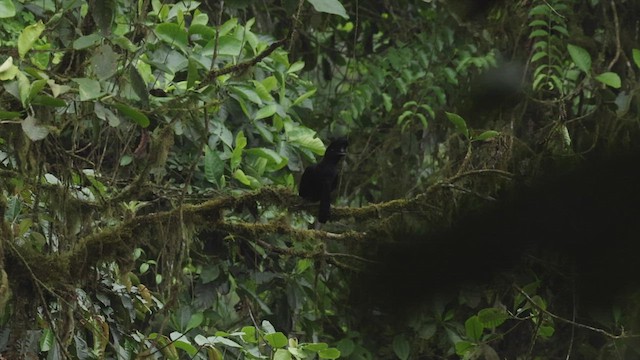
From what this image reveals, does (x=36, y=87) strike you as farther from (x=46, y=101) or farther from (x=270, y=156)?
(x=270, y=156)

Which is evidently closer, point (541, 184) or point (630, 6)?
point (541, 184)

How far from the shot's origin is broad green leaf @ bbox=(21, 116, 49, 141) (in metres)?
2.11

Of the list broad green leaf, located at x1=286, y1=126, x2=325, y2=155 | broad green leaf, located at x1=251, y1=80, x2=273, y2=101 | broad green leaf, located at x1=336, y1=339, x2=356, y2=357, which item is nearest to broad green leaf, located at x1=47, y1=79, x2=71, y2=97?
broad green leaf, located at x1=251, y1=80, x2=273, y2=101

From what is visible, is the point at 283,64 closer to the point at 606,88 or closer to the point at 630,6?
the point at 606,88

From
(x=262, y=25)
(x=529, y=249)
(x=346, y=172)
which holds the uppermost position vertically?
(x=529, y=249)

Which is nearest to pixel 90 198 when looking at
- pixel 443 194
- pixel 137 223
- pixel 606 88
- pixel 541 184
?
pixel 137 223

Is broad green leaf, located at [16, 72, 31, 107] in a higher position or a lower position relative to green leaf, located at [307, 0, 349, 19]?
lower

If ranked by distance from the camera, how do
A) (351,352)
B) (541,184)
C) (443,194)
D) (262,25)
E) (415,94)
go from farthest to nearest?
(415,94) < (262,25) < (351,352) < (443,194) < (541,184)

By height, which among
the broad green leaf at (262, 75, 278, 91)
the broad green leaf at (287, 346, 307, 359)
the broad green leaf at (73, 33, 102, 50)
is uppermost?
the broad green leaf at (73, 33, 102, 50)

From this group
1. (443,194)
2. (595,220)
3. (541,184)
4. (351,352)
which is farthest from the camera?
(351,352)

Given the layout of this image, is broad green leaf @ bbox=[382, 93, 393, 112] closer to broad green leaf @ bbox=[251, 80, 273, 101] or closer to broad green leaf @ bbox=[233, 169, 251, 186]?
broad green leaf @ bbox=[251, 80, 273, 101]

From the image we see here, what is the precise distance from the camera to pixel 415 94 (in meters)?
5.21

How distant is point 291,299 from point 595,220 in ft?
9.43

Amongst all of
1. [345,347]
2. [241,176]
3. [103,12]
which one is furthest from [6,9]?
[345,347]
